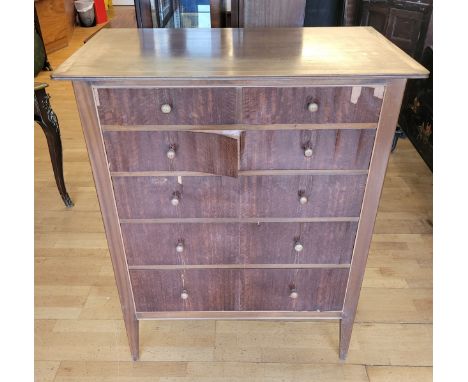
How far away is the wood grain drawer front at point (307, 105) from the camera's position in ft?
2.99

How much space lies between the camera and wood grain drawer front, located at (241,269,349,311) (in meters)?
1.22

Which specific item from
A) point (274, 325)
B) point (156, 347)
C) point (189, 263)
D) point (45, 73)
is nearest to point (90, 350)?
point (156, 347)

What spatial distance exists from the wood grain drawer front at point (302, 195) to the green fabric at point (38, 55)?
136 inches

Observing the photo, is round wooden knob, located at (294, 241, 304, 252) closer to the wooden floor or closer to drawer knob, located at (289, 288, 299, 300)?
drawer knob, located at (289, 288, 299, 300)

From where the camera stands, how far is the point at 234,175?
99cm

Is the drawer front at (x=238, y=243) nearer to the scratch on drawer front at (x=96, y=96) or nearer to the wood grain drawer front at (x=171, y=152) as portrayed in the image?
the wood grain drawer front at (x=171, y=152)

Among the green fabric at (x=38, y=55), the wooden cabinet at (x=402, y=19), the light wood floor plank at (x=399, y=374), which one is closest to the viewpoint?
the light wood floor plank at (x=399, y=374)

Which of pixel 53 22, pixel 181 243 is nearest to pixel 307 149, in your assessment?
pixel 181 243

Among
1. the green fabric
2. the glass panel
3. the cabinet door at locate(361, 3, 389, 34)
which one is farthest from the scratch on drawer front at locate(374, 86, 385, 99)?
the green fabric

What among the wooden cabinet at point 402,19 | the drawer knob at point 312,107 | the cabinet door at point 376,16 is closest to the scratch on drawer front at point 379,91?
the drawer knob at point 312,107

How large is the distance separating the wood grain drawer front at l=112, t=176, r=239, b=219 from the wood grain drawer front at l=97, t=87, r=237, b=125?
161 mm

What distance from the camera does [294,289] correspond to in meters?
1.25

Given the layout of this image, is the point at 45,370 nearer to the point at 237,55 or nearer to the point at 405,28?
the point at 237,55

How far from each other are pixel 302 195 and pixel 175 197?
13.1 inches
